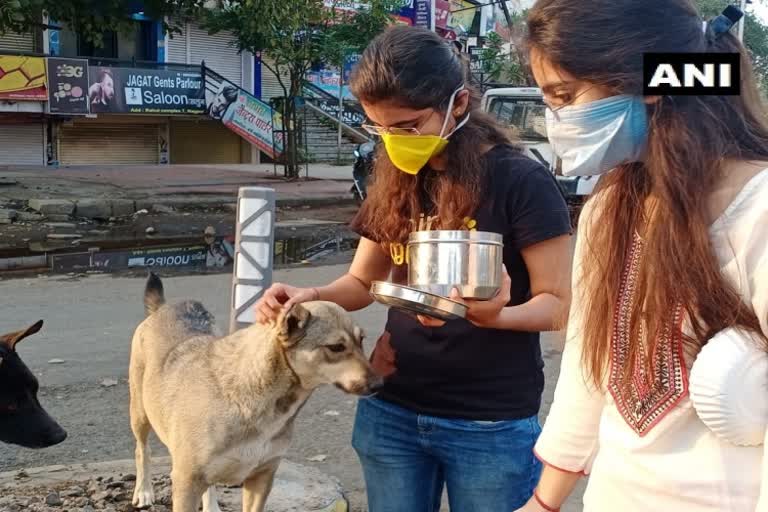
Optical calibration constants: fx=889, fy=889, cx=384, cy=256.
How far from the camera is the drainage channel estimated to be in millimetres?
11070

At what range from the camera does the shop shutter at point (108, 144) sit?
2702cm

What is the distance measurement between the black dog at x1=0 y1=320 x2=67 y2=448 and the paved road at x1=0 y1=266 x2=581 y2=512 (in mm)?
1185

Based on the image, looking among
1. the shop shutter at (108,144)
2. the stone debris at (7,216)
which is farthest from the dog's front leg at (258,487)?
the shop shutter at (108,144)

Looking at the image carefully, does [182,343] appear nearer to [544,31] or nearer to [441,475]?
[441,475]

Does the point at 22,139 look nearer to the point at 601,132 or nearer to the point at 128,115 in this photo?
the point at 128,115

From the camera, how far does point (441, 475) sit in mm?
2846

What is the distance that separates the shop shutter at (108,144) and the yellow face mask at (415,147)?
2593cm

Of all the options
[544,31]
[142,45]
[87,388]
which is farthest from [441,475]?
[142,45]

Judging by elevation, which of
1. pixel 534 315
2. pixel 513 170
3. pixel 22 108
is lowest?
pixel 22 108

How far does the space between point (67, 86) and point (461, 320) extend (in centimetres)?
2355

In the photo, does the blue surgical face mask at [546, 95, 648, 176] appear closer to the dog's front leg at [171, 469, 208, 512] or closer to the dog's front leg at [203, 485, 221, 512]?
the dog's front leg at [171, 469, 208, 512]

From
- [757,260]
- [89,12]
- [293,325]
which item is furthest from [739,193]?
[89,12]

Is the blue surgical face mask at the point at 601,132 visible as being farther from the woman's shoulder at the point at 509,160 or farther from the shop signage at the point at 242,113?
the shop signage at the point at 242,113

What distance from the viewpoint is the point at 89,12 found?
13.4 meters
